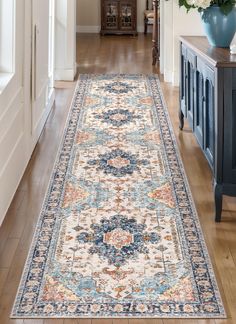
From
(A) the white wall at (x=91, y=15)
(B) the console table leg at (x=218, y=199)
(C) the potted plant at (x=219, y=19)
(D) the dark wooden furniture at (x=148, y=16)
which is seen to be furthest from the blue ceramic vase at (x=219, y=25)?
(A) the white wall at (x=91, y=15)

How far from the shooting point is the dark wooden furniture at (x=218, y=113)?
11.1ft

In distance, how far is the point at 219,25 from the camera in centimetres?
414

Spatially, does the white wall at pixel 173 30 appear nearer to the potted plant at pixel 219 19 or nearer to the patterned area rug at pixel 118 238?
the patterned area rug at pixel 118 238

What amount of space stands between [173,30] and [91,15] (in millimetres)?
6761

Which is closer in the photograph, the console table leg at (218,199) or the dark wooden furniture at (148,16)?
the console table leg at (218,199)

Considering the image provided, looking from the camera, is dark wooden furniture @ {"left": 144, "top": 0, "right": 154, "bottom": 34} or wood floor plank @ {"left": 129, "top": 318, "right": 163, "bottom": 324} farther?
dark wooden furniture @ {"left": 144, "top": 0, "right": 154, "bottom": 34}

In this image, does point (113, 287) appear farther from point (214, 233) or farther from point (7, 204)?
point (7, 204)

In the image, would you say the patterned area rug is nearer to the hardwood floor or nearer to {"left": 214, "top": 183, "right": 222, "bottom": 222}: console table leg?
the hardwood floor

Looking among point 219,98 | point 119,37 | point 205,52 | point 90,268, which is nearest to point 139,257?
point 90,268

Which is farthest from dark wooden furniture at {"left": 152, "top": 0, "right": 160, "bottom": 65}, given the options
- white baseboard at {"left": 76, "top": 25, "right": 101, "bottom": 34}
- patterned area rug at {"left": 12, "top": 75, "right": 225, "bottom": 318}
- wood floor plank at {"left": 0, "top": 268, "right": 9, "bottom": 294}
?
wood floor plank at {"left": 0, "top": 268, "right": 9, "bottom": 294}

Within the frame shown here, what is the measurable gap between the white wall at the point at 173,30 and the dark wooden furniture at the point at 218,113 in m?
3.31

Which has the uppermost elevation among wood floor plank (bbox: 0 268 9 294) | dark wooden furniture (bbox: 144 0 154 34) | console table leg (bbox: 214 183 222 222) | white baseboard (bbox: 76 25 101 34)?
dark wooden furniture (bbox: 144 0 154 34)

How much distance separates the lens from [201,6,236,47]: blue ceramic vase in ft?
13.5

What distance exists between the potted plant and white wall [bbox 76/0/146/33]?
9.96 meters
